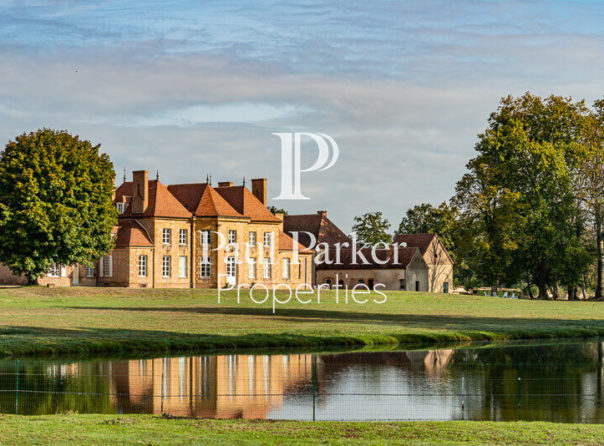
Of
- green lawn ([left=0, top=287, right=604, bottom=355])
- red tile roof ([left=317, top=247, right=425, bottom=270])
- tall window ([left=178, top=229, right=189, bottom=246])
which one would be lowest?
green lawn ([left=0, top=287, right=604, bottom=355])

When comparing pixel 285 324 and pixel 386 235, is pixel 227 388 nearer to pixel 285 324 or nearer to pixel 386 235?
pixel 285 324

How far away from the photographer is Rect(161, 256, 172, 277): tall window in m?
78.2

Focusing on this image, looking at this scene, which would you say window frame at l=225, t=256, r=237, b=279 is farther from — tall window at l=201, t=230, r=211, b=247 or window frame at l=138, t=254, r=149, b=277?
window frame at l=138, t=254, r=149, b=277

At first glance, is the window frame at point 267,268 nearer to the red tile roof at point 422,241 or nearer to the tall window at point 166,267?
the tall window at point 166,267

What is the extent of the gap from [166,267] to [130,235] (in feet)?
14.9

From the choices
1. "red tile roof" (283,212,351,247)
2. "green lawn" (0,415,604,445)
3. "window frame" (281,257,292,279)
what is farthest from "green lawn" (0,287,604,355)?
"red tile roof" (283,212,351,247)

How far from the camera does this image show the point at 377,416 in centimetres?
1986

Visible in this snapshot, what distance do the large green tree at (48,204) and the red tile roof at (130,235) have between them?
Result: 27.8 feet

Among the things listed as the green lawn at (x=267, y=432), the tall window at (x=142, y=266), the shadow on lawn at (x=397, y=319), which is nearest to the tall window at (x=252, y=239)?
the tall window at (x=142, y=266)

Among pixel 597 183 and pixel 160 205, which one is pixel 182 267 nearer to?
pixel 160 205

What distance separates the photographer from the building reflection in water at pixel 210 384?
68.3 ft

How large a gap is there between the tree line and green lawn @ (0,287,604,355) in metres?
6.20

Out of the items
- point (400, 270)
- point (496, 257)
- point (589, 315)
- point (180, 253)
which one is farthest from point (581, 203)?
point (180, 253)

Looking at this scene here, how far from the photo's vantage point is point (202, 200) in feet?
265
